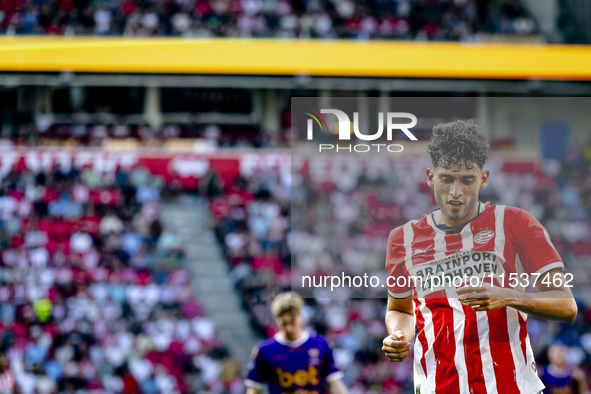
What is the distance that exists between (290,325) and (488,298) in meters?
2.16

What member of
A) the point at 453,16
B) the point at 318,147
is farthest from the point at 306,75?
the point at 318,147

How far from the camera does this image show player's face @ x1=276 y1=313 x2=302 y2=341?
14.1 ft

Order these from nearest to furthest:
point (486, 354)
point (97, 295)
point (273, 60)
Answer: point (486, 354)
point (97, 295)
point (273, 60)

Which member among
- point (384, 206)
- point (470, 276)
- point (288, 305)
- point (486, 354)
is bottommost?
point (486, 354)

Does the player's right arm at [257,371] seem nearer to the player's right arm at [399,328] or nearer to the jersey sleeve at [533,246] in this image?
the player's right arm at [399,328]

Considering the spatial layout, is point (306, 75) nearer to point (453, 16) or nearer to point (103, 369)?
point (453, 16)

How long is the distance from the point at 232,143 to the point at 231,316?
4119mm

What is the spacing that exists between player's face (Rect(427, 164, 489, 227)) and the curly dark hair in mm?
25

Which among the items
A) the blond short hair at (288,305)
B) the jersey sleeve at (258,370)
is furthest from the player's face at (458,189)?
the jersey sleeve at (258,370)

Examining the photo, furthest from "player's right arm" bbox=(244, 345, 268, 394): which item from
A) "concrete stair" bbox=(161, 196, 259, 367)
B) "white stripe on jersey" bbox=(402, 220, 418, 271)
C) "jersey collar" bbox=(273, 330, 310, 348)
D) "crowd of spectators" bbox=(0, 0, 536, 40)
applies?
"crowd of spectators" bbox=(0, 0, 536, 40)

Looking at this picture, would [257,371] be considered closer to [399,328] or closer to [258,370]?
[258,370]

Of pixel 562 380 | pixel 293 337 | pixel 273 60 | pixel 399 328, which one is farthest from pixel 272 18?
pixel 399 328

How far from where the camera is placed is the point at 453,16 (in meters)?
14.8

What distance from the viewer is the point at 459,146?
8.46 ft
